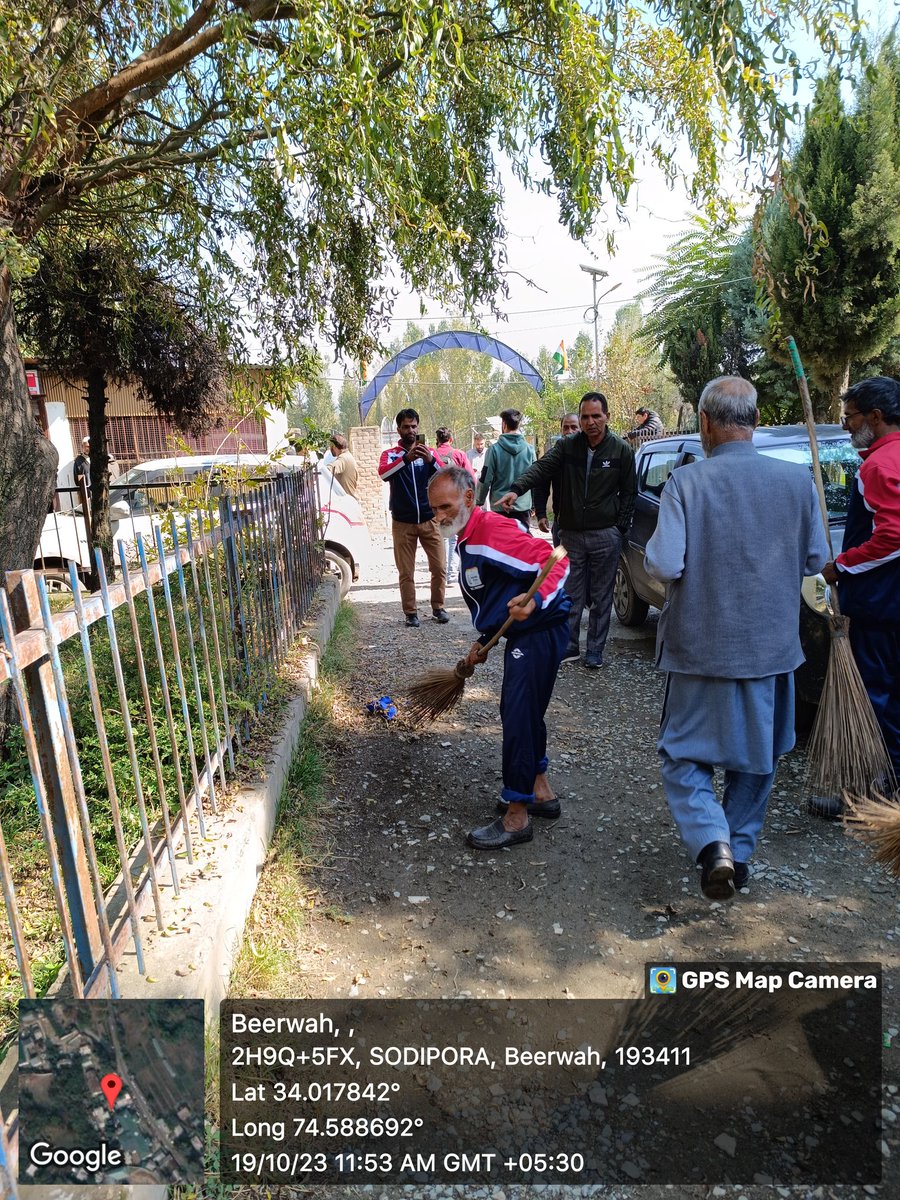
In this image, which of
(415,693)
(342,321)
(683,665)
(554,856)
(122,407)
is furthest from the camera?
(122,407)

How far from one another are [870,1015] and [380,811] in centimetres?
235

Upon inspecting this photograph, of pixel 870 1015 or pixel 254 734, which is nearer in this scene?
pixel 870 1015

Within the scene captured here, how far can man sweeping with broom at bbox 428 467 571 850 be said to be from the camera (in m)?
3.46

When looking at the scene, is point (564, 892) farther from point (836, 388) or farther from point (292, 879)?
point (836, 388)

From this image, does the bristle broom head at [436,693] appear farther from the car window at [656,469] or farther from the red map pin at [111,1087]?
the car window at [656,469]

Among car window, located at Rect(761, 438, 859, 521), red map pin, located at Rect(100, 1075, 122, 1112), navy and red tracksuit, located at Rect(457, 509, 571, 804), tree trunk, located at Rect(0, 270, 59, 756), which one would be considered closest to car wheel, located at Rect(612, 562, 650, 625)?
car window, located at Rect(761, 438, 859, 521)

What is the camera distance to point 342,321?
6.98 m

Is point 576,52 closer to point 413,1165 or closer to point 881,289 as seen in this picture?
point 413,1165

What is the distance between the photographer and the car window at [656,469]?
6809 mm

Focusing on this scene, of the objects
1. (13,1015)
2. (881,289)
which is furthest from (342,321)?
(881,289)

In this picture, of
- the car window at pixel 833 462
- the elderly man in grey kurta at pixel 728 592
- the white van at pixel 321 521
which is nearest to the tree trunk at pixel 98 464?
the white van at pixel 321 521

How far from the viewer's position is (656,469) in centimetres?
705

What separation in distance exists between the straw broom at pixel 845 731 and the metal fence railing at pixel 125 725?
2696 mm

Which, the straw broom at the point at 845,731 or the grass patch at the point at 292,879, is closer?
the grass patch at the point at 292,879
